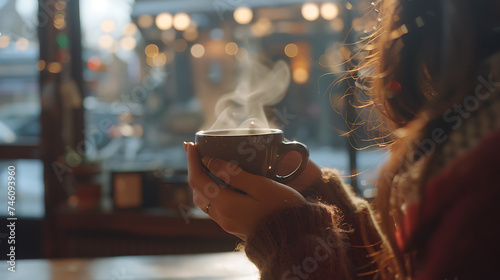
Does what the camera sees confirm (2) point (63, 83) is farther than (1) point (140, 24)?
No

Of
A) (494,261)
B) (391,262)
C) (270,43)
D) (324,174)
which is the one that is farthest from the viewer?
(270,43)

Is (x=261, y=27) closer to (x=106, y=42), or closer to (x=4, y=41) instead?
(x=106, y=42)

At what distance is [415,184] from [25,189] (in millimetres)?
3369

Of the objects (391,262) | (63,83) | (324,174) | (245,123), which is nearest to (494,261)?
(391,262)

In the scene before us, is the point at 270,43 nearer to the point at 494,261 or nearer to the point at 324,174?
the point at 324,174

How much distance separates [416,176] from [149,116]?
325 centimetres

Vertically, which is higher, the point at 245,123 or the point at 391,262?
the point at 245,123

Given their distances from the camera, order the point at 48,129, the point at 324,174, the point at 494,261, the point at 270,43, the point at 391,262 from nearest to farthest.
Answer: the point at 494,261 → the point at 391,262 → the point at 324,174 → the point at 48,129 → the point at 270,43

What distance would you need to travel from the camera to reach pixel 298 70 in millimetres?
3488

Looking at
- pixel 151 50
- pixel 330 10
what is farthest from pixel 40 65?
pixel 330 10

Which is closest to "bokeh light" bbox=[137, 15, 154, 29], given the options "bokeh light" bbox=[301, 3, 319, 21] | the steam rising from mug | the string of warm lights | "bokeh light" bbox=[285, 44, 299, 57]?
the string of warm lights

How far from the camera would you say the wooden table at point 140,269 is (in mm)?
973

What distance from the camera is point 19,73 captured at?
314cm

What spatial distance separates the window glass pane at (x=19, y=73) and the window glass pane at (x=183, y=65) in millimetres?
392
